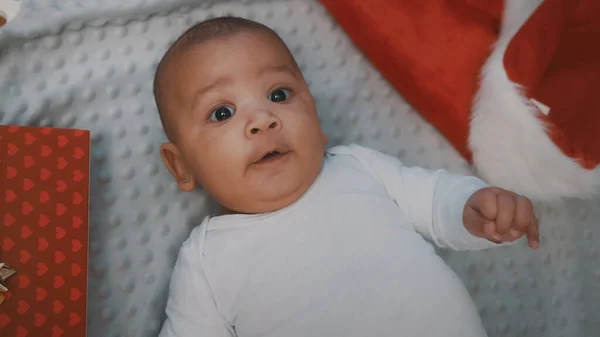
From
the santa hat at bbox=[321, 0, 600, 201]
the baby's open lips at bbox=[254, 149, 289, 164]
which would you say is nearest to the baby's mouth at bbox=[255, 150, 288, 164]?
the baby's open lips at bbox=[254, 149, 289, 164]

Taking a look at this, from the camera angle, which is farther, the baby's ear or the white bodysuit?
the baby's ear

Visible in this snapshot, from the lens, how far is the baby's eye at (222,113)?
78cm

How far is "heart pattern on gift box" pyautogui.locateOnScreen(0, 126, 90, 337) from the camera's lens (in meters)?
0.74

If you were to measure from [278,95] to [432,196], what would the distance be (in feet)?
0.86

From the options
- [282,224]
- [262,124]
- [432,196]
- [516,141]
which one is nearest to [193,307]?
[282,224]

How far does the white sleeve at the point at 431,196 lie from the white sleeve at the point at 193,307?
0.29 m

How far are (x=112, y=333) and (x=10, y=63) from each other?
1.42ft

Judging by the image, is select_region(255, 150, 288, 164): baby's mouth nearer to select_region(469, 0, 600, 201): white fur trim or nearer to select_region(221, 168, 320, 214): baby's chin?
select_region(221, 168, 320, 214): baby's chin

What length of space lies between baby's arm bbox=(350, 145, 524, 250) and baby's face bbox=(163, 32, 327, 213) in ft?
0.41

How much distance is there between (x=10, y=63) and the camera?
0.91m

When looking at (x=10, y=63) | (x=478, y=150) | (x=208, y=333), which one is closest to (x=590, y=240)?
(x=478, y=150)

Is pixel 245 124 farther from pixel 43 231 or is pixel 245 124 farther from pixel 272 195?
pixel 43 231

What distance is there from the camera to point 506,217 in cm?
69

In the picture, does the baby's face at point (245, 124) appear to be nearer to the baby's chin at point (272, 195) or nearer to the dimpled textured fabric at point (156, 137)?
the baby's chin at point (272, 195)
